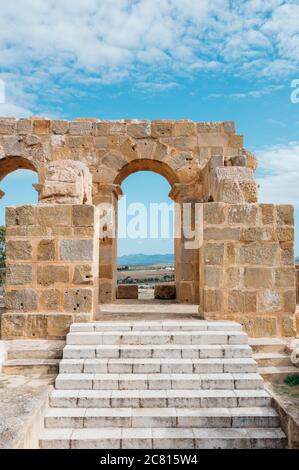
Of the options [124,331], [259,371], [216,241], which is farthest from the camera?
[216,241]

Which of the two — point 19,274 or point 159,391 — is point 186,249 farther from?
point 159,391

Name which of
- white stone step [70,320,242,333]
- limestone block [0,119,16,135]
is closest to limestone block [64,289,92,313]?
white stone step [70,320,242,333]

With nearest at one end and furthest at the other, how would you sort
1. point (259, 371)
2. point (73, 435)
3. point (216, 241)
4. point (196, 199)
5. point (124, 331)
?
1. point (73, 435)
2. point (259, 371)
3. point (124, 331)
4. point (216, 241)
5. point (196, 199)

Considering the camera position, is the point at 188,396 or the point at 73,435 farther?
the point at 188,396

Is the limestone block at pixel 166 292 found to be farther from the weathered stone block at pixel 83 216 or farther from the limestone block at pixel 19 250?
the limestone block at pixel 19 250

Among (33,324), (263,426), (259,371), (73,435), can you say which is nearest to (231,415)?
(263,426)

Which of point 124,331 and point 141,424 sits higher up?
point 124,331

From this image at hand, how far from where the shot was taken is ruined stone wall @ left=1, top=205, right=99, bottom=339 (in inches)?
216

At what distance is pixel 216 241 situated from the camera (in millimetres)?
5562

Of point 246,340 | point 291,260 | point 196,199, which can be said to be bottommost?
point 246,340

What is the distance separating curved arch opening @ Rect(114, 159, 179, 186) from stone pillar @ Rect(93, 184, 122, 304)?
45 centimetres

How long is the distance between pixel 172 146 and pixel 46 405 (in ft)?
21.1

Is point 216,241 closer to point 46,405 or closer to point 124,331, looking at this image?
point 124,331

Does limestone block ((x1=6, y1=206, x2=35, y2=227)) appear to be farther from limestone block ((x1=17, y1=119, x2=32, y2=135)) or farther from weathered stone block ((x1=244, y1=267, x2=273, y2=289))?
limestone block ((x1=17, y1=119, x2=32, y2=135))
